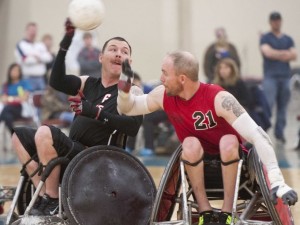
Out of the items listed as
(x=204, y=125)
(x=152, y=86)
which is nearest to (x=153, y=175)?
(x=204, y=125)

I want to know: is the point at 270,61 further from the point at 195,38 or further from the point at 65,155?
the point at 65,155

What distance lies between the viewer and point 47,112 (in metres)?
15.9

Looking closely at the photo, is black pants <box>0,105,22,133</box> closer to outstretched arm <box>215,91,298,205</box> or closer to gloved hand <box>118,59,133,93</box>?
gloved hand <box>118,59,133,93</box>

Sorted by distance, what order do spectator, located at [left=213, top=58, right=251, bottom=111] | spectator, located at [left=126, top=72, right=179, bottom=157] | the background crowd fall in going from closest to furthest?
spectator, located at [left=213, top=58, right=251, bottom=111]
the background crowd
spectator, located at [left=126, top=72, right=179, bottom=157]

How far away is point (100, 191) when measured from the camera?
6875 millimetres

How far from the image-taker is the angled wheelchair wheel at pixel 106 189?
22.1 ft

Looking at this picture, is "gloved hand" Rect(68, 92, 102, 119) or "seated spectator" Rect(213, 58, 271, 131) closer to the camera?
"gloved hand" Rect(68, 92, 102, 119)

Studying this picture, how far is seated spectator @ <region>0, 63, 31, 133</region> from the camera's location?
15.5m

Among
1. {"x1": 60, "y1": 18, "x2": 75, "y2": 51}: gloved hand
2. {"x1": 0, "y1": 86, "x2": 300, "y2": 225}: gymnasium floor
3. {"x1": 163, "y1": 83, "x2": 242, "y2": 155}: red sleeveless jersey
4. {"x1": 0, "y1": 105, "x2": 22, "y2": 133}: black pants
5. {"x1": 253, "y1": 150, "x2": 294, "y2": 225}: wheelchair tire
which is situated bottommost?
{"x1": 0, "y1": 86, "x2": 300, "y2": 225}: gymnasium floor

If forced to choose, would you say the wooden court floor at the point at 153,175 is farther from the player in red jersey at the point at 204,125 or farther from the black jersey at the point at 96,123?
the player in red jersey at the point at 204,125

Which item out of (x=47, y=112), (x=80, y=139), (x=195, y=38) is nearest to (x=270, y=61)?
(x=47, y=112)

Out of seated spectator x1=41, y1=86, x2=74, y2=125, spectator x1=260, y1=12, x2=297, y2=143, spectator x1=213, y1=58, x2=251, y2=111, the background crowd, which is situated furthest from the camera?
seated spectator x1=41, y1=86, x2=74, y2=125

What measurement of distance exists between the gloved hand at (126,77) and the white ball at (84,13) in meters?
0.45

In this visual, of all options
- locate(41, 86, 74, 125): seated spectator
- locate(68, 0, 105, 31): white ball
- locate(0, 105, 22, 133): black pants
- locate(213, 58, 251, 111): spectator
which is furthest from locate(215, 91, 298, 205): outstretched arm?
locate(41, 86, 74, 125): seated spectator
